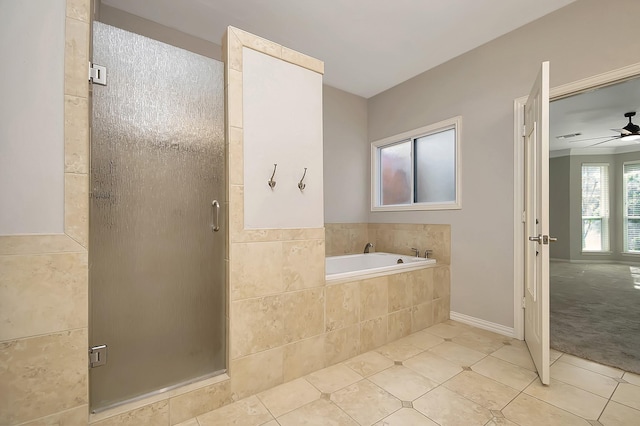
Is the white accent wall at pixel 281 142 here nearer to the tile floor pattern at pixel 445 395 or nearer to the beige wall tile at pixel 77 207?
the beige wall tile at pixel 77 207

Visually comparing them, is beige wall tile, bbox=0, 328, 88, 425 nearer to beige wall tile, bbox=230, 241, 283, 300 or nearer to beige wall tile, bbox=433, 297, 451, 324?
beige wall tile, bbox=230, 241, 283, 300

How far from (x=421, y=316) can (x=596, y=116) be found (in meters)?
4.51

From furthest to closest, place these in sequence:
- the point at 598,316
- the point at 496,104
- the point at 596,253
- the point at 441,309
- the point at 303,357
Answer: the point at 596,253
the point at 598,316
the point at 441,309
the point at 496,104
the point at 303,357

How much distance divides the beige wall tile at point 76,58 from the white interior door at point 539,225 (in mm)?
2448

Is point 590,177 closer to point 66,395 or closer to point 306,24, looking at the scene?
point 306,24

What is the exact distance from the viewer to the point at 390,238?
356 cm

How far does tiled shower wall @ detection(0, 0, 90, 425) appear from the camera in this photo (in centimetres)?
109

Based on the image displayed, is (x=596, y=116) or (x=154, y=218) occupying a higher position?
(x=596, y=116)

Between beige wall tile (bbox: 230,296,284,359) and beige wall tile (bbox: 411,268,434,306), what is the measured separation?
137 centimetres

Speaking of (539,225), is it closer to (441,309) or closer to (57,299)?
(441,309)

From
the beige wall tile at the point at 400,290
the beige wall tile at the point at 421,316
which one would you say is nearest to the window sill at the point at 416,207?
the beige wall tile at the point at 400,290

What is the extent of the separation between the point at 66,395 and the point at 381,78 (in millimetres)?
3700

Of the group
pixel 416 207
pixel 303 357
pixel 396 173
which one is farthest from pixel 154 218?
pixel 396 173

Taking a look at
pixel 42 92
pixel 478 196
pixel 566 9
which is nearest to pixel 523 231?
pixel 478 196
